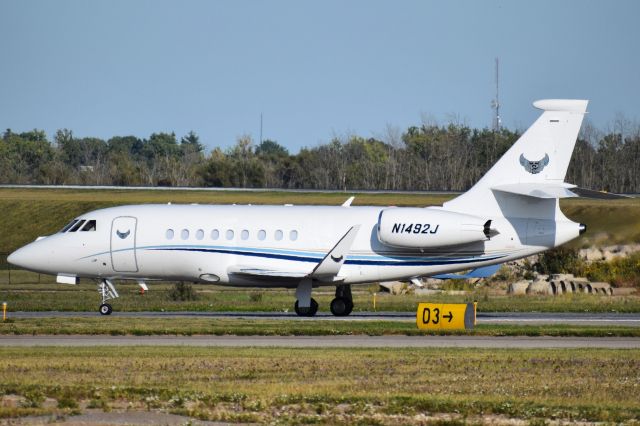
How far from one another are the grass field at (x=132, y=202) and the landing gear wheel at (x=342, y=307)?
28519mm

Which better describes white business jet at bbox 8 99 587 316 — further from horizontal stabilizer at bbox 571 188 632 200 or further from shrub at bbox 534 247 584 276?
shrub at bbox 534 247 584 276

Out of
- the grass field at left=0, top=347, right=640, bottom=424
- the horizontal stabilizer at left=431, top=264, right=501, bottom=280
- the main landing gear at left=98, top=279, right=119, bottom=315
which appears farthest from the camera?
the horizontal stabilizer at left=431, top=264, right=501, bottom=280

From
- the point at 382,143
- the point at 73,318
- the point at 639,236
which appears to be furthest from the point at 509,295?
the point at 382,143

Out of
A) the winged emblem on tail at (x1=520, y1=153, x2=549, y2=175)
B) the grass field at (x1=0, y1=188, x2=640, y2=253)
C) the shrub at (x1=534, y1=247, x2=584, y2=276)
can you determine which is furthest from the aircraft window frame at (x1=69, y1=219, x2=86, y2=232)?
the grass field at (x1=0, y1=188, x2=640, y2=253)

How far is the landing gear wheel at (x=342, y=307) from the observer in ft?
122

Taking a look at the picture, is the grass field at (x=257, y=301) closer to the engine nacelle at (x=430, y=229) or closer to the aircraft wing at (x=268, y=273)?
the aircraft wing at (x=268, y=273)

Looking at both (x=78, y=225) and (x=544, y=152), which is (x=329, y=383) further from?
(x=78, y=225)

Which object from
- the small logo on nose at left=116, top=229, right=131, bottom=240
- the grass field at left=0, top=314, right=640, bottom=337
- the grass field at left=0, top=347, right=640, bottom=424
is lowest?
the grass field at left=0, top=347, right=640, bottom=424

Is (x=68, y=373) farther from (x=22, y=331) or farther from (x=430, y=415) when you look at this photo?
(x=22, y=331)

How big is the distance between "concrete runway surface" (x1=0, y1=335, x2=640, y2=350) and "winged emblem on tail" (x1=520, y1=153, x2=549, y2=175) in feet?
25.9

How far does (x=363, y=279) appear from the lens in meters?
36.6

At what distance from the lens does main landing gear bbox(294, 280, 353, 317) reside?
120 feet

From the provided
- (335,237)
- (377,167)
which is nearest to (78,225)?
(335,237)

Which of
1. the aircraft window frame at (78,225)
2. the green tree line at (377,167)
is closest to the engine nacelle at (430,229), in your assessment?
the aircraft window frame at (78,225)
